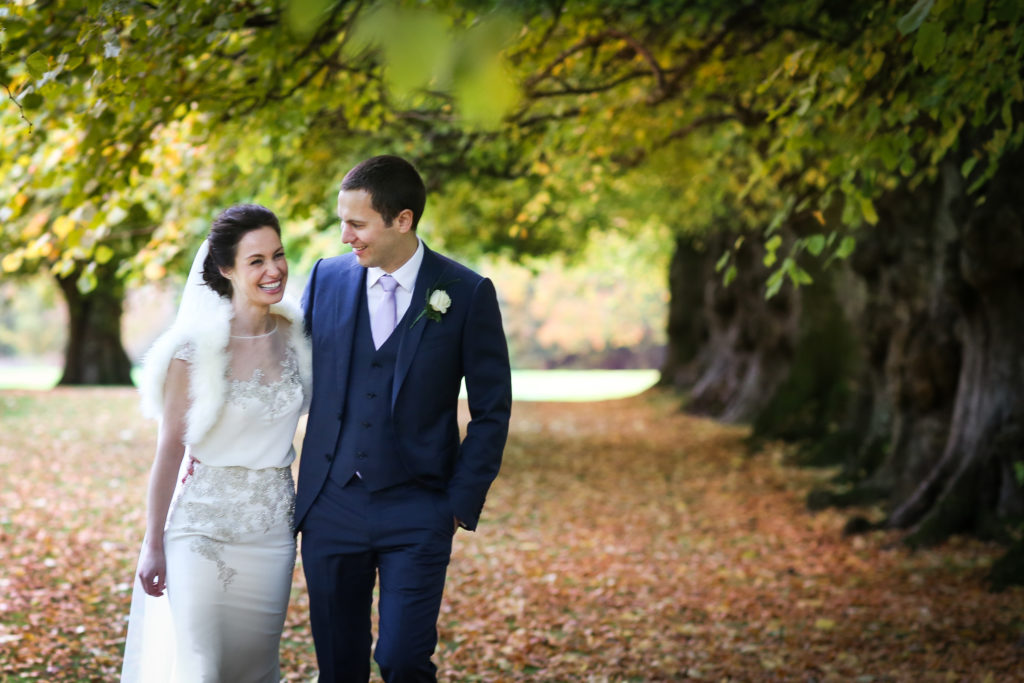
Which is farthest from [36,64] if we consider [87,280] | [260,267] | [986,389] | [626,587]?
[986,389]

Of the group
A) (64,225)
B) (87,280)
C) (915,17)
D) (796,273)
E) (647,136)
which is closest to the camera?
(915,17)

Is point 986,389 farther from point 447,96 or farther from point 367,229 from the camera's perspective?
point 367,229

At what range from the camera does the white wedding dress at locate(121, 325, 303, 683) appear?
3705 mm

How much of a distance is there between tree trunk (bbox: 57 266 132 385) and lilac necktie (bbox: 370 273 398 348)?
28.6 meters

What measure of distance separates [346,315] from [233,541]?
0.89m

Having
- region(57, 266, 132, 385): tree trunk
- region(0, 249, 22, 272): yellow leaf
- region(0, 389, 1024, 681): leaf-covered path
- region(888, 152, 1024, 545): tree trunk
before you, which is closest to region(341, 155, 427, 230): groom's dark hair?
region(0, 389, 1024, 681): leaf-covered path

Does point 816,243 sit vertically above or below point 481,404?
above

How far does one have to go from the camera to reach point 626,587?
8625 millimetres

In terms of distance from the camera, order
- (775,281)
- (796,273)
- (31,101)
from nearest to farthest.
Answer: (31,101) < (775,281) < (796,273)

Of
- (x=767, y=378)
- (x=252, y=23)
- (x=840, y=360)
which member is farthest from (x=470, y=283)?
(x=767, y=378)

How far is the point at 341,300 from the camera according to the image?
3877mm

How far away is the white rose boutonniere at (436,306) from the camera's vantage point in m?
3.75

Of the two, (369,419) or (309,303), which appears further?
(309,303)

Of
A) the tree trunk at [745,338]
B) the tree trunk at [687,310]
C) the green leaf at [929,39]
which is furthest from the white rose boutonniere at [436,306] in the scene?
the tree trunk at [687,310]
